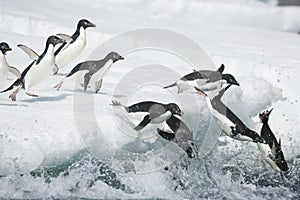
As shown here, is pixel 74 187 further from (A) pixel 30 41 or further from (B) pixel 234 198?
(A) pixel 30 41

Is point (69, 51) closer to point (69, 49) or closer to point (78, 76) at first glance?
point (69, 49)

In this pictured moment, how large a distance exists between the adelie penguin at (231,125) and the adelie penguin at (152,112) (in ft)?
1.19

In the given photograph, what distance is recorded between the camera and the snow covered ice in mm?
4090

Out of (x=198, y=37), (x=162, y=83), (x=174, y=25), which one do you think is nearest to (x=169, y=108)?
(x=162, y=83)

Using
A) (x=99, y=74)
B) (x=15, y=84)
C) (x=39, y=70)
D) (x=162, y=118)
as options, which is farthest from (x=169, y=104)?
(x=15, y=84)

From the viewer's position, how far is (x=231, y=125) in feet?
15.3

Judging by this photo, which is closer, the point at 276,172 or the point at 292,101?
the point at 276,172

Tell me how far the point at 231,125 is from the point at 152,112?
616 mm

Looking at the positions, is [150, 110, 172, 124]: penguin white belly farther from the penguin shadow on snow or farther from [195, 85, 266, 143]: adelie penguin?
the penguin shadow on snow

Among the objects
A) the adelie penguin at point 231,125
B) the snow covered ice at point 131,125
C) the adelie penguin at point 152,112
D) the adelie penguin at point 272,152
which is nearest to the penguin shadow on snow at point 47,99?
the snow covered ice at point 131,125

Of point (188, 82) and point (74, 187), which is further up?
point (188, 82)

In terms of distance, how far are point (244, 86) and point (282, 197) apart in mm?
1678

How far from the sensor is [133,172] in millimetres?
4297

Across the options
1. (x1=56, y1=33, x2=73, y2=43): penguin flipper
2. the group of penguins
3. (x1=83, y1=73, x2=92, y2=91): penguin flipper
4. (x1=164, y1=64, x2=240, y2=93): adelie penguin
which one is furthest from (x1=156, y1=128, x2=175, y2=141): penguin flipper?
(x1=56, y1=33, x2=73, y2=43): penguin flipper
